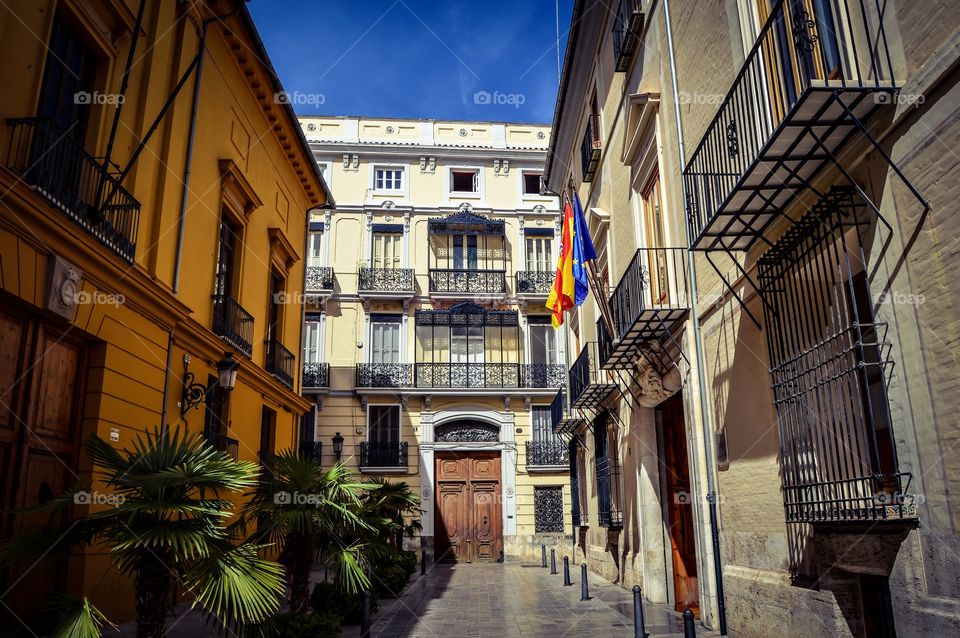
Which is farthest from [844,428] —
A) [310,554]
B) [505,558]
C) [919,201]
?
[505,558]

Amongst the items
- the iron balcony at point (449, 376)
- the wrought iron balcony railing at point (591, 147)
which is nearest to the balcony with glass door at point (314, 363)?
the iron balcony at point (449, 376)

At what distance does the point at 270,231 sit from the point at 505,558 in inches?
558

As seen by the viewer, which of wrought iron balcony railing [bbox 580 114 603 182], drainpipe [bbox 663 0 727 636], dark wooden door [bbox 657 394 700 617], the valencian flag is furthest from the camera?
wrought iron balcony railing [bbox 580 114 603 182]

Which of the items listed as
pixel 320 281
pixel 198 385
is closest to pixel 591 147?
pixel 198 385

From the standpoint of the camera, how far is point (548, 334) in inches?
1039

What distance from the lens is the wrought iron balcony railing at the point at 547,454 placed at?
24922 mm

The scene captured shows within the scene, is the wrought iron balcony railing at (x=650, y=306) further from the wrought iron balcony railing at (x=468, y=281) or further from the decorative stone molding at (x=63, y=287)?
the wrought iron balcony railing at (x=468, y=281)

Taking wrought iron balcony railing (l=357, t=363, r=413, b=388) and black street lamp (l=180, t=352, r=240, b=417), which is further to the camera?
wrought iron balcony railing (l=357, t=363, r=413, b=388)

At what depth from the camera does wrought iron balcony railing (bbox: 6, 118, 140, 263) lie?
6.97 metres

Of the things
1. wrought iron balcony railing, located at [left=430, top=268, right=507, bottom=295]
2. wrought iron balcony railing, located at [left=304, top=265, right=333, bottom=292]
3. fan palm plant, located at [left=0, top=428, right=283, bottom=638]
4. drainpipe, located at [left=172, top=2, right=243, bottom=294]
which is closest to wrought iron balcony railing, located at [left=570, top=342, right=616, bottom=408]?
drainpipe, located at [left=172, top=2, right=243, bottom=294]

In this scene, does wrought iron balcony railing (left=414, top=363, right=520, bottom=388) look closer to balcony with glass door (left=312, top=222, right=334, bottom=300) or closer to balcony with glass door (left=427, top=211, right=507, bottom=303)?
balcony with glass door (left=427, top=211, right=507, bottom=303)

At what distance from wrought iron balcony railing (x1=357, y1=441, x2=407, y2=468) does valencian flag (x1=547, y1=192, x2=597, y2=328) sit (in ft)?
34.9

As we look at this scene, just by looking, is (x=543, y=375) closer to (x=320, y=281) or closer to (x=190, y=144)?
(x=320, y=281)

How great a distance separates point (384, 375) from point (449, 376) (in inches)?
91.9
